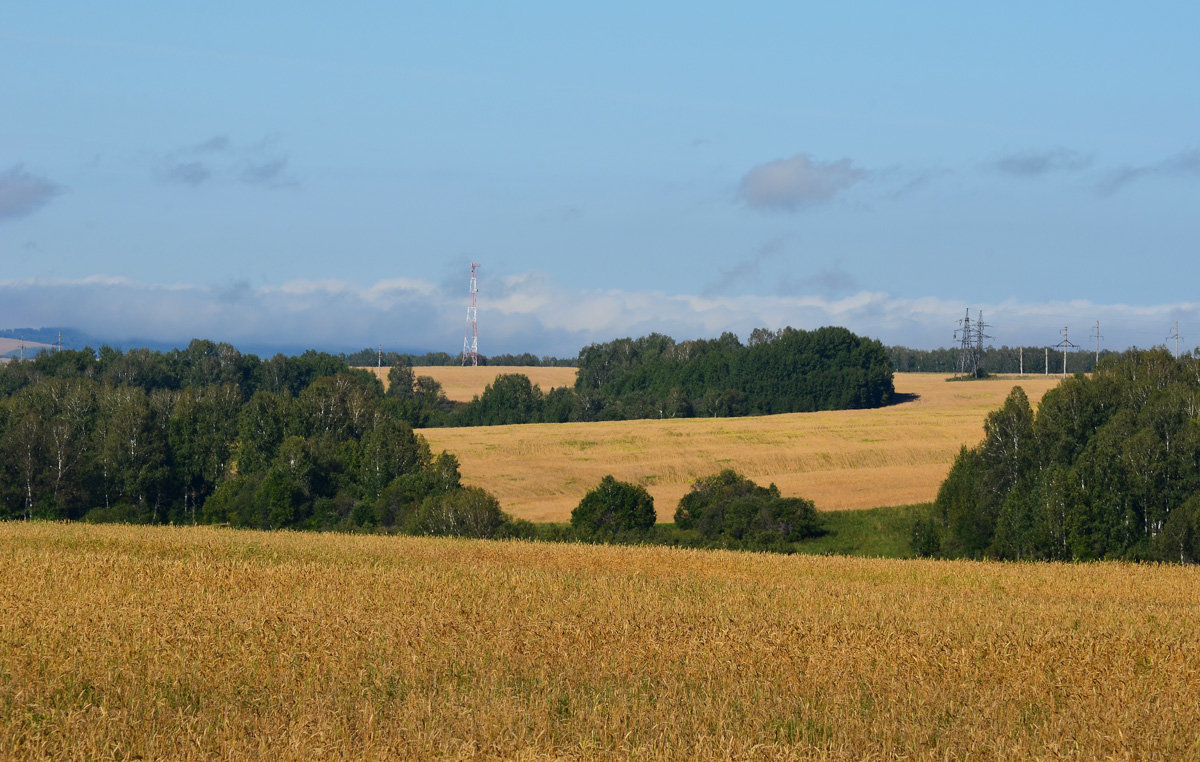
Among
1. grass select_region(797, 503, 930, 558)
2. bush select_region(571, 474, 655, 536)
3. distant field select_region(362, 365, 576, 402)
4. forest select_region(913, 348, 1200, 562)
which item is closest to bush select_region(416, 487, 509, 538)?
bush select_region(571, 474, 655, 536)

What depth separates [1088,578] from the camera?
27.4 metres

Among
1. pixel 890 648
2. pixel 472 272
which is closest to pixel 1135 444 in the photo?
pixel 890 648

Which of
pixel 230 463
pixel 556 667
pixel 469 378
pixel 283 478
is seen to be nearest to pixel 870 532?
pixel 283 478

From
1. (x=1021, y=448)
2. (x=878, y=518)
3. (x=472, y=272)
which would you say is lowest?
(x=878, y=518)

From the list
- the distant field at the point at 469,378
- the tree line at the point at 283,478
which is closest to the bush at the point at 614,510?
the tree line at the point at 283,478

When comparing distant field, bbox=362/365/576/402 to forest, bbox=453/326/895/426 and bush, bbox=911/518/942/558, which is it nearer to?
forest, bbox=453/326/895/426

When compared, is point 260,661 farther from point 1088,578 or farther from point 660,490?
point 660,490

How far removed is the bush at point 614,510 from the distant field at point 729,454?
5.43 meters

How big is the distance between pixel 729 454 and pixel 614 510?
3341 cm

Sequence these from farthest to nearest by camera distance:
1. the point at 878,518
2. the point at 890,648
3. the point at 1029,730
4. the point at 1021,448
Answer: the point at 878,518, the point at 1021,448, the point at 890,648, the point at 1029,730

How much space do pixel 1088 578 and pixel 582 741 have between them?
23.1 m

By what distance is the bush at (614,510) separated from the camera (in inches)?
2347

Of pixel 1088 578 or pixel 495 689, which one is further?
pixel 1088 578

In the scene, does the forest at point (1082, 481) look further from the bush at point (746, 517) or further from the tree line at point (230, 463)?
the tree line at point (230, 463)
